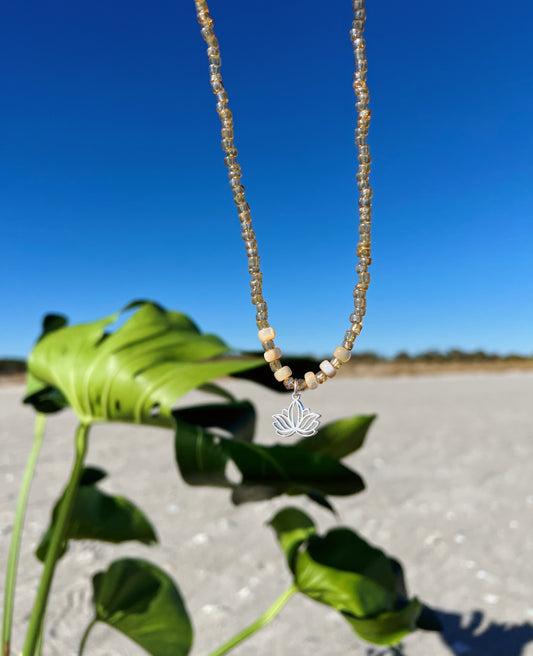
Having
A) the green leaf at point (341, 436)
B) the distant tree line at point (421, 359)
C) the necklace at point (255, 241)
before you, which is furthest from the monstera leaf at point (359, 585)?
the distant tree line at point (421, 359)

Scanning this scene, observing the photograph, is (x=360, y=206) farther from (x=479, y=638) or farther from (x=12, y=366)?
(x=12, y=366)

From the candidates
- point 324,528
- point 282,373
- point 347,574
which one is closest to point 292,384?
point 282,373

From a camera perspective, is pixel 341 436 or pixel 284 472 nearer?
pixel 284 472

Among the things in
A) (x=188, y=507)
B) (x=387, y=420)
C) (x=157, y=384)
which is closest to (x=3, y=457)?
(x=188, y=507)

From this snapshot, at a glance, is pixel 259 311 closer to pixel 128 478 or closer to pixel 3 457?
pixel 128 478

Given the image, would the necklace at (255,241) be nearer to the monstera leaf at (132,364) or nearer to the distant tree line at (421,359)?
the monstera leaf at (132,364)

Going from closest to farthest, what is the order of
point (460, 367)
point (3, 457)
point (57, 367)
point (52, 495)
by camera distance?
point (57, 367) < point (52, 495) < point (3, 457) < point (460, 367)

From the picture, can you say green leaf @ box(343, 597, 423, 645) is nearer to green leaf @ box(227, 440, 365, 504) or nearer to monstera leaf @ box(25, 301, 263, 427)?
green leaf @ box(227, 440, 365, 504)
